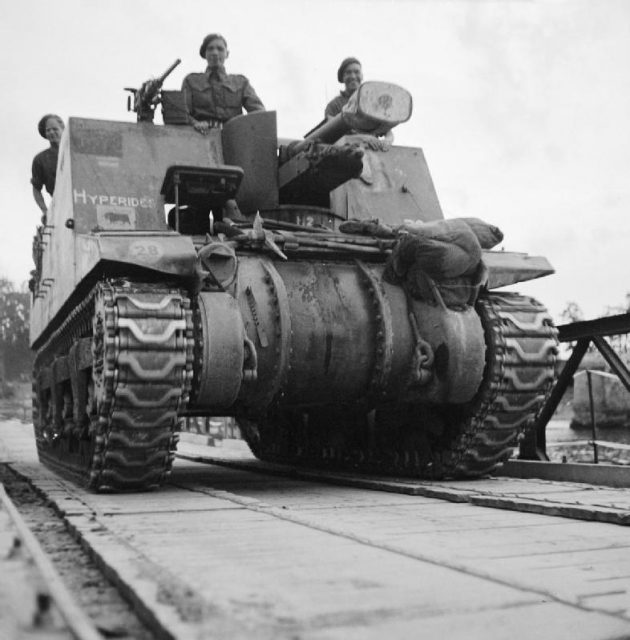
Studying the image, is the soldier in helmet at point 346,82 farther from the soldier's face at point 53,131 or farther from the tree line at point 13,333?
the tree line at point 13,333

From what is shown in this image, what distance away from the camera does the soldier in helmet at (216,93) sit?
320 inches

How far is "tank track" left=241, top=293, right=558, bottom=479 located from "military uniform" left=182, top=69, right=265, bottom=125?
2.70 m

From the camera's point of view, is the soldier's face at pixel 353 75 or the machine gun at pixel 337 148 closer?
the machine gun at pixel 337 148

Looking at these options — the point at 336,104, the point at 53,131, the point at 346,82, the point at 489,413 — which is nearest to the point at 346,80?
the point at 346,82

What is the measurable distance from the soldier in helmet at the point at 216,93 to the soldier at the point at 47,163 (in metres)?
1.78

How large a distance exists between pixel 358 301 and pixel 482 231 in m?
0.96

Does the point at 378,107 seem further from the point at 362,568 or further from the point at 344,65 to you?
the point at 362,568

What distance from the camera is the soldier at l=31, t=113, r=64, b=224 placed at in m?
9.23

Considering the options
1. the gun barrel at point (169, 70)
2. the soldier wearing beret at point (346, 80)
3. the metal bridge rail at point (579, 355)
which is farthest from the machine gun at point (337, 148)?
the metal bridge rail at point (579, 355)

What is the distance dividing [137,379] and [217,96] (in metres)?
3.65

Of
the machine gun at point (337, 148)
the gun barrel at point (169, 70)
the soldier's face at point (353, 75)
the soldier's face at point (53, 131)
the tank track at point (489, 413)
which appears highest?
the soldier's face at point (353, 75)

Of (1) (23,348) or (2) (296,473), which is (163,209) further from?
(1) (23,348)

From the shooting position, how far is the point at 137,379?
5277mm

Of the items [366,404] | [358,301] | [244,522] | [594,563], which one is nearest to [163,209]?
[358,301]
